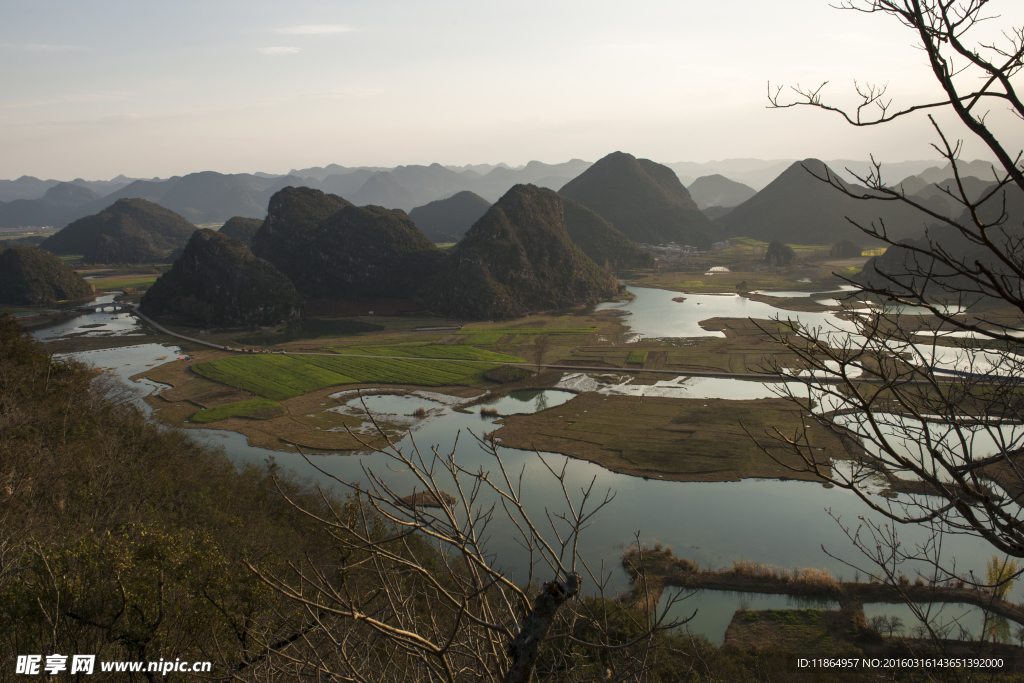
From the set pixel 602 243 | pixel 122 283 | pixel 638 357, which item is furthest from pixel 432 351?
pixel 122 283

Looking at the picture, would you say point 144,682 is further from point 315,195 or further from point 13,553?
point 315,195

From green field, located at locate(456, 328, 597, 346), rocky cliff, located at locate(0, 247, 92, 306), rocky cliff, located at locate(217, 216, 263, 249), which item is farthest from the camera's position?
rocky cliff, located at locate(217, 216, 263, 249)

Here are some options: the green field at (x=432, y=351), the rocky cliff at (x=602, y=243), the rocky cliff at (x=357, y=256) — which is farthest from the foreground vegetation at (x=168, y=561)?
the rocky cliff at (x=602, y=243)

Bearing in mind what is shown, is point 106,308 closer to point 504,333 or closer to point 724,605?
point 504,333

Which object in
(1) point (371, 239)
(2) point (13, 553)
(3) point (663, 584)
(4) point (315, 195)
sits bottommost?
(3) point (663, 584)

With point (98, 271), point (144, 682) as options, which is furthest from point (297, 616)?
point (98, 271)

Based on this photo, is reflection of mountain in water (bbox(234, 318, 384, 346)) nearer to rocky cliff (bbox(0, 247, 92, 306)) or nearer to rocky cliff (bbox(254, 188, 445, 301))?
rocky cliff (bbox(254, 188, 445, 301))

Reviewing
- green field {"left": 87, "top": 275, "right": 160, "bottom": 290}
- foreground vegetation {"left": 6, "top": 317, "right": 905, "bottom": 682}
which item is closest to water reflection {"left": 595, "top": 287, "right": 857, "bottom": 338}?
foreground vegetation {"left": 6, "top": 317, "right": 905, "bottom": 682}
